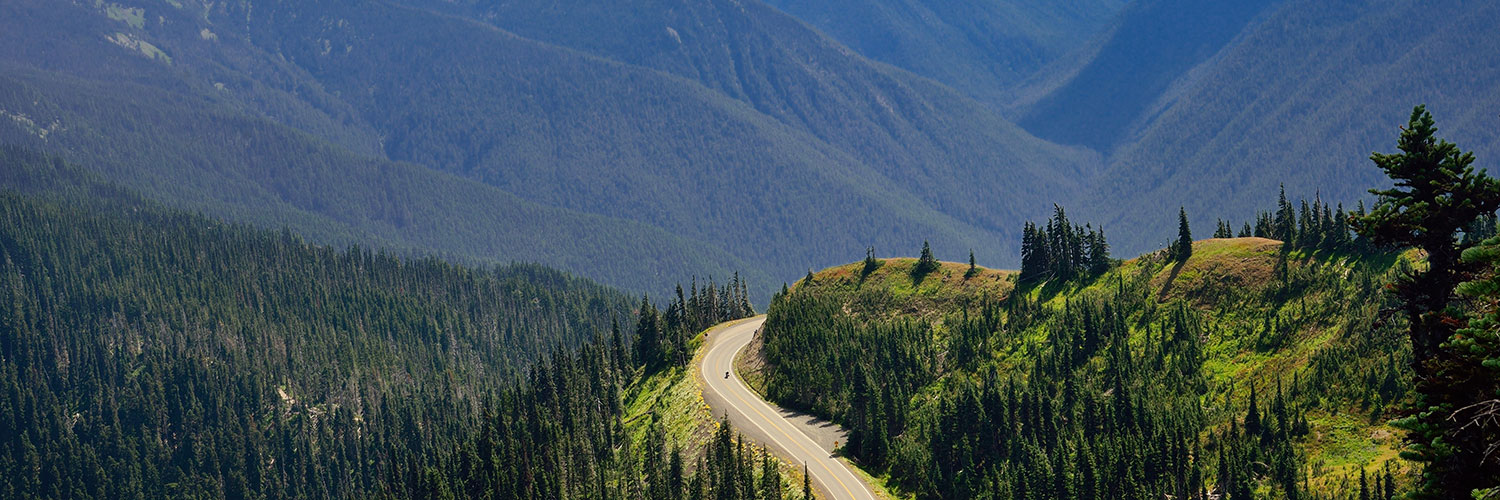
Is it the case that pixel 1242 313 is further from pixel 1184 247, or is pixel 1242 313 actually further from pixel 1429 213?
pixel 1429 213

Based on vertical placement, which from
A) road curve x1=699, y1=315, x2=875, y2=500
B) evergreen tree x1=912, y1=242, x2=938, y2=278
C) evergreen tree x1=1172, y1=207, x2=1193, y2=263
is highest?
evergreen tree x1=912, y1=242, x2=938, y2=278

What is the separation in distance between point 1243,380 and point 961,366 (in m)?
32.5

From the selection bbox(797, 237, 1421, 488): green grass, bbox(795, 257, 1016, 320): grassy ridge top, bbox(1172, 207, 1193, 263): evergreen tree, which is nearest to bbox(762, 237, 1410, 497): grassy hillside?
bbox(797, 237, 1421, 488): green grass

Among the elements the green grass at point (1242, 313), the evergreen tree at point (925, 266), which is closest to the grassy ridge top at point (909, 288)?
the green grass at point (1242, 313)

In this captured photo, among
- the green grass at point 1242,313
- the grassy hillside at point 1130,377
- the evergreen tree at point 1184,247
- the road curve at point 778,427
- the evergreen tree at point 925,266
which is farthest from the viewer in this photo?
the evergreen tree at point 925,266

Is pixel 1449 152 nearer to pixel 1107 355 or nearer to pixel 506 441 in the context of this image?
pixel 1107 355

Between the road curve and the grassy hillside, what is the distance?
2924mm

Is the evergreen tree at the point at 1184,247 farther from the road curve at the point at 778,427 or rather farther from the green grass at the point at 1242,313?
the road curve at the point at 778,427

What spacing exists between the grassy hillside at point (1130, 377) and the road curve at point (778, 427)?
9.59 feet

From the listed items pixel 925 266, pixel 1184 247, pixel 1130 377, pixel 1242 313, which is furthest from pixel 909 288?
pixel 1130 377

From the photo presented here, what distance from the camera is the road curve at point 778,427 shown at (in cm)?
11700

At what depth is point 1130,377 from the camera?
11769 centimetres

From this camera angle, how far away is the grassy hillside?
99.4m

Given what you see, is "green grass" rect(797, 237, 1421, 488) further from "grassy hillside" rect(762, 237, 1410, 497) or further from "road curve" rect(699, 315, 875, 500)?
"road curve" rect(699, 315, 875, 500)
